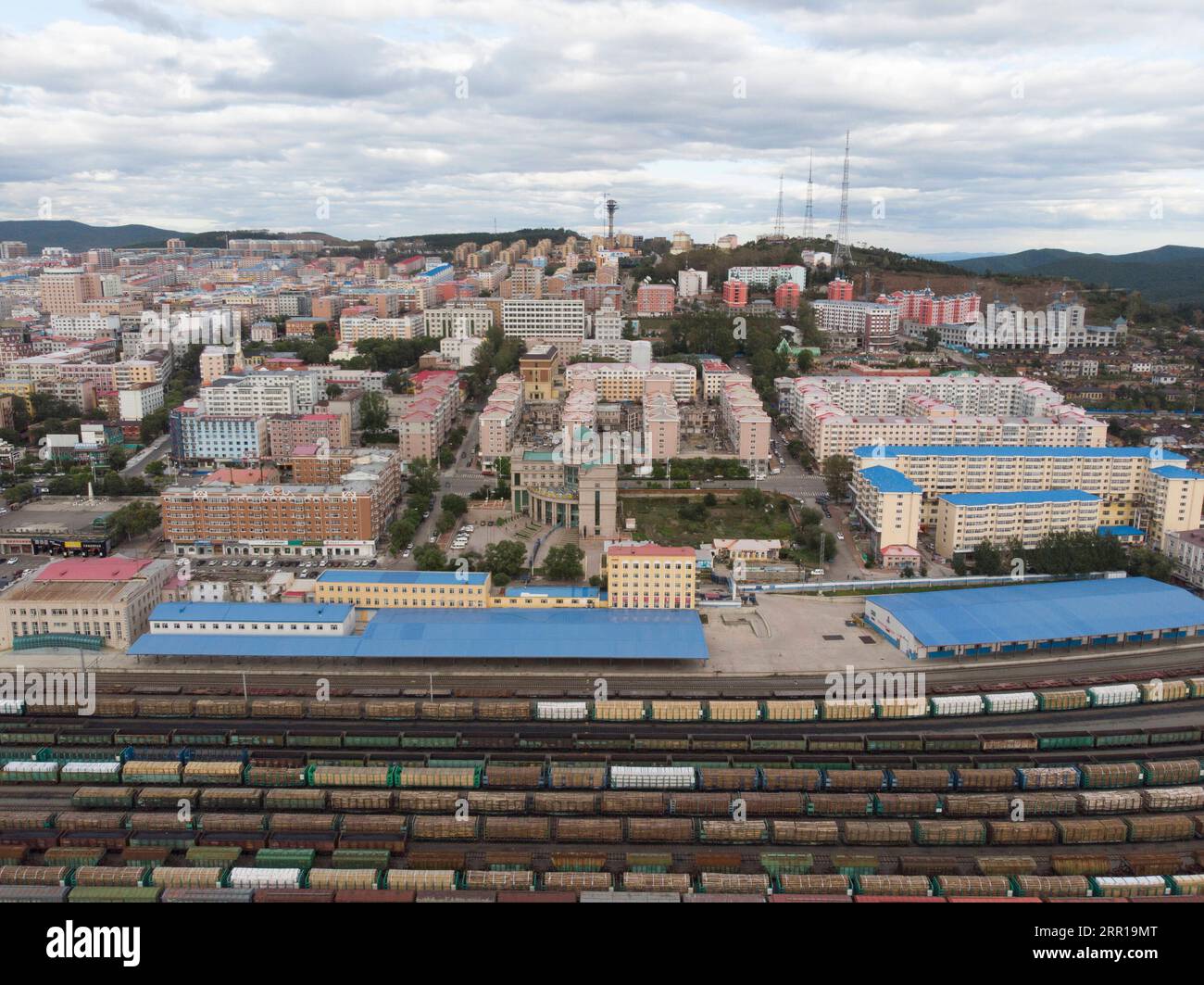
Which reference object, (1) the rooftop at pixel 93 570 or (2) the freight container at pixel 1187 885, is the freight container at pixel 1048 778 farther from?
(1) the rooftop at pixel 93 570

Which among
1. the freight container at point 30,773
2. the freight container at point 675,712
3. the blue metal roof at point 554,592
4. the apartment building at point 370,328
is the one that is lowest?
the freight container at point 30,773

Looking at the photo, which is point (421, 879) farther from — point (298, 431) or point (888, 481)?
point (298, 431)

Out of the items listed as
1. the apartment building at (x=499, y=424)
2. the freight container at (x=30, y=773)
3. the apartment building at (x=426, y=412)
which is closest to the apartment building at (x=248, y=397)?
the apartment building at (x=426, y=412)

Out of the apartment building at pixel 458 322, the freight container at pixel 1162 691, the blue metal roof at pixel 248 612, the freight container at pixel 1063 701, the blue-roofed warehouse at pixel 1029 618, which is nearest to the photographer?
the freight container at pixel 1063 701

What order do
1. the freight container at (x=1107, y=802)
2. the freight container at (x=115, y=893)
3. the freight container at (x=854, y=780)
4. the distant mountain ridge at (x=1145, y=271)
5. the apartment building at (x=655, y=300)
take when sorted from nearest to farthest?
the freight container at (x=115, y=893)
the freight container at (x=1107, y=802)
the freight container at (x=854, y=780)
the apartment building at (x=655, y=300)
the distant mountain ridge at (x=1145, y=271)

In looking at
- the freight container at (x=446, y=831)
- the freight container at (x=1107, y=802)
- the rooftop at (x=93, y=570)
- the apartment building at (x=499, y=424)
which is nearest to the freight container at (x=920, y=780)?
the freight container at (x=1107, y=802)

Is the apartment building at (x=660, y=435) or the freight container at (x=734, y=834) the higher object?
the apartment building at (x=660, y=435)

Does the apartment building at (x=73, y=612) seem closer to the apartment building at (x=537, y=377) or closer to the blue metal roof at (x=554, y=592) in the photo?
the blue metal roof at (x=554, y=592)

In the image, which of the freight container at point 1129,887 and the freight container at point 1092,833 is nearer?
the freight container at point 1129,887
